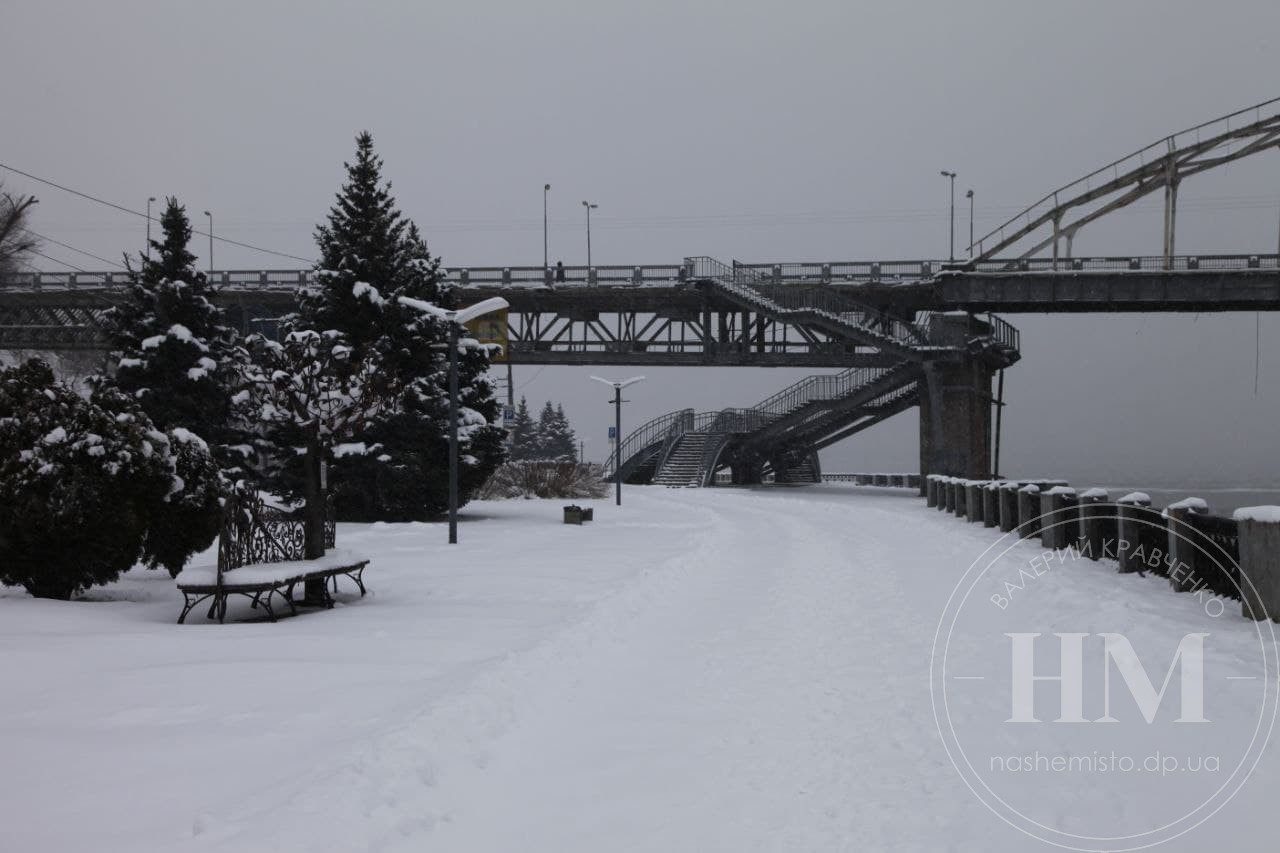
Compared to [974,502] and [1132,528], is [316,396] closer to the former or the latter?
[1132,528]

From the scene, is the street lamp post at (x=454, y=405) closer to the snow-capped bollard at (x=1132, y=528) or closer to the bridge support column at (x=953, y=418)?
the snow-capped bollard at (x=1132, y=528)

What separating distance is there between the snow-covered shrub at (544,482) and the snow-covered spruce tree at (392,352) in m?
11.0

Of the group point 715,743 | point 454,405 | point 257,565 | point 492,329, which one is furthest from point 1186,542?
point 492,329

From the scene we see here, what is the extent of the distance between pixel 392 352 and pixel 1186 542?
2170 centimetres

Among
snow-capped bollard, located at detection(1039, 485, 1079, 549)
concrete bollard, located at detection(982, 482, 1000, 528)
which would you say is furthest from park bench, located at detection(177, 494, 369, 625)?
concrete bollard, located at detection(982, 482, 1000, 528)

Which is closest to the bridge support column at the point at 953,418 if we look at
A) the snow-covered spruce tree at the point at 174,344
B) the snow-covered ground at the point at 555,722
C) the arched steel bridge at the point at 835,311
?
the arched steel bridge at the point at 835,311

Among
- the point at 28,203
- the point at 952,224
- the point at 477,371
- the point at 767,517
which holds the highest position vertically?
the point at 952,224

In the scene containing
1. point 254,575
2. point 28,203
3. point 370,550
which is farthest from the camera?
point 28,203

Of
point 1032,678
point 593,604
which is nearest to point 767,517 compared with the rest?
point 593,604

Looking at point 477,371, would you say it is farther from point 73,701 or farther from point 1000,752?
point 1000,752

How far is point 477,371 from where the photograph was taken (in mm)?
30906

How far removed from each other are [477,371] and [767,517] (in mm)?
10072

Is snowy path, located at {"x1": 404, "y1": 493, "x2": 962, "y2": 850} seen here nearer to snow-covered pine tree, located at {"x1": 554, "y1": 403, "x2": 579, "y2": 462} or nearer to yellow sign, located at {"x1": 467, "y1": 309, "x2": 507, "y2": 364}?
yellow sign, located at {"x1": 467, "y1": 309, "x2": 507, "y2": 364}

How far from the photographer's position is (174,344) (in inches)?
1102
